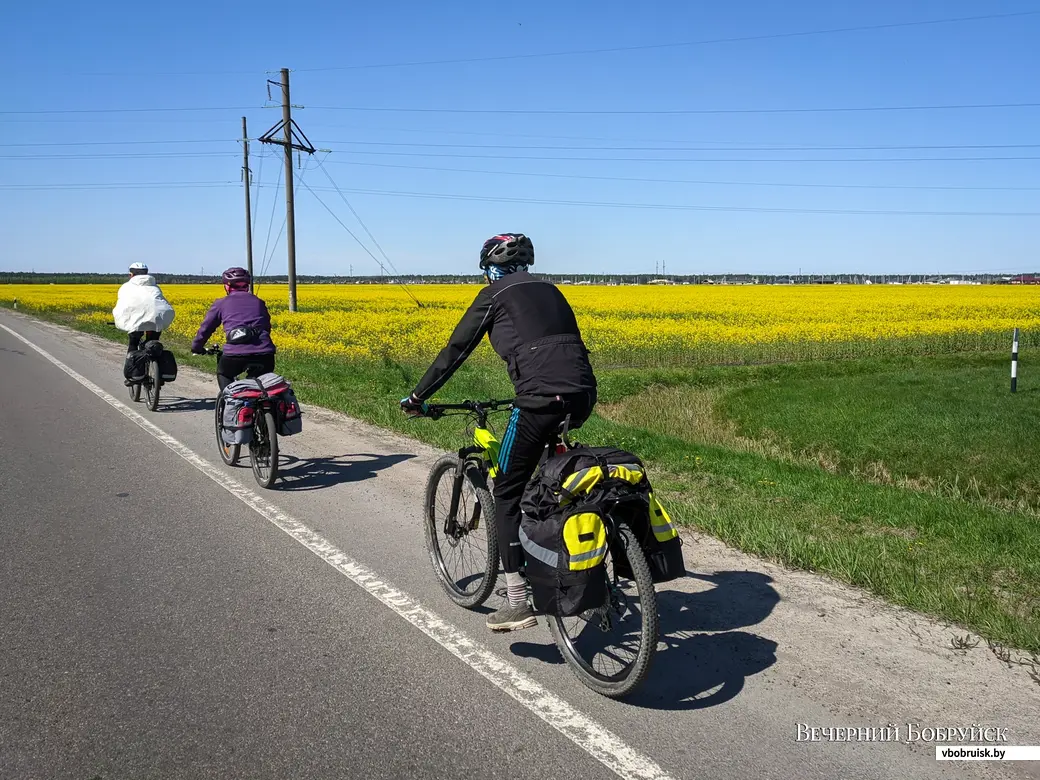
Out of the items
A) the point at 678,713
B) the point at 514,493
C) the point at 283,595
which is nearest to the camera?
the point at 678,713

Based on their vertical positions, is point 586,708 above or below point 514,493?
below

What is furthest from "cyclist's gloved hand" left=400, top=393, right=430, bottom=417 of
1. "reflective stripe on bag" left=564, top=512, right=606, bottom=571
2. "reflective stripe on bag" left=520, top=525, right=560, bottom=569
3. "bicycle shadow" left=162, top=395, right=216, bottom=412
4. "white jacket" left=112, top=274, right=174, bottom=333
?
"white jacket" left=112, top=274, right=174, bottom=333

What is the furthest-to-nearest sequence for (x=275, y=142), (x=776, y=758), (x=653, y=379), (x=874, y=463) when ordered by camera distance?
(x=275, y=142) < (x=653, y=379) < (x=874, y=463) < (x=776, y=758)

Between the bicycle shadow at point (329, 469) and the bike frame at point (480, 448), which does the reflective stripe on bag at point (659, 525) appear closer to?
the bike frame at point (480, 448)

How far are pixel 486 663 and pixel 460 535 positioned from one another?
107 cm

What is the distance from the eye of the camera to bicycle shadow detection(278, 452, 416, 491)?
786cm

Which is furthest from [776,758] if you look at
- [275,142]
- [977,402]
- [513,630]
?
[275,142]

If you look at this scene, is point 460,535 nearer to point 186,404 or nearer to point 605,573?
point 605,573

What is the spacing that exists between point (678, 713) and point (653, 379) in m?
15.9

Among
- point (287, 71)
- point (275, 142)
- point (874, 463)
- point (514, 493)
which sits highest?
point (287, 71)

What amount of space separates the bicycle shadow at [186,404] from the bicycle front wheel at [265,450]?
4951 mm

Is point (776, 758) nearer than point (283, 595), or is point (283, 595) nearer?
point (776, 758)

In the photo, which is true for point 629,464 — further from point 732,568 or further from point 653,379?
point 653,379

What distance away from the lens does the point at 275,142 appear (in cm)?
3219
